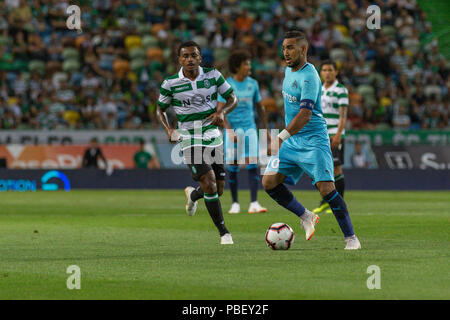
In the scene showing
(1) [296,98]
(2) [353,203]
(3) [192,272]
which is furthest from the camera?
(2) [353,203]

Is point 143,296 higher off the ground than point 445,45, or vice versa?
point 445,45

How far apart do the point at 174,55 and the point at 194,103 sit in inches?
728

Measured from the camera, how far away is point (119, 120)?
27188 mm

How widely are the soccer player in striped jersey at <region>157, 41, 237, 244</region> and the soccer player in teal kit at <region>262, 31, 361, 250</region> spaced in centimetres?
92

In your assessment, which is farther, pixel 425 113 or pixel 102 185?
pixel 425 113

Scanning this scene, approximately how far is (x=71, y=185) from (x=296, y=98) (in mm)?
16910

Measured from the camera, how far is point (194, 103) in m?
10.7

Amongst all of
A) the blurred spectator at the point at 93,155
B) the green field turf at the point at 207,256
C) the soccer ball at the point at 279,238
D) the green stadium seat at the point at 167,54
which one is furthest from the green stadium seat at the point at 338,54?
the soccer ball at the point at 279,238

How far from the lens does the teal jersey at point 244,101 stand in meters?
15.8

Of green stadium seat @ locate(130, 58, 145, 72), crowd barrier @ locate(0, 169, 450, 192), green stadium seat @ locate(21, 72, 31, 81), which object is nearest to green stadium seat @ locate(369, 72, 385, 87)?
crowd barrier @ locate(0, 169, 450, 192)

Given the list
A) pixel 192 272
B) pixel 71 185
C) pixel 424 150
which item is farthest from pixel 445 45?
pixel 192 272

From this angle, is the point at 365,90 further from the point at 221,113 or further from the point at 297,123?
the point at 297,123

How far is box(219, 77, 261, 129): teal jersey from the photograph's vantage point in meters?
15.8

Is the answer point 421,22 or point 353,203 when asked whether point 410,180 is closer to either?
point 353,203
